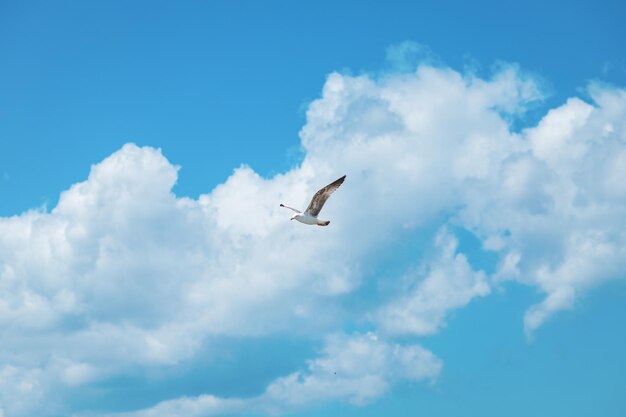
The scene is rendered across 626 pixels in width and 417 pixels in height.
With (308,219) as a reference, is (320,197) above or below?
above

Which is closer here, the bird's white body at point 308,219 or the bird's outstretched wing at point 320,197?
the bird's outstretched wing at point 320,197

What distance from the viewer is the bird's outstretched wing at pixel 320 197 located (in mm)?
80812

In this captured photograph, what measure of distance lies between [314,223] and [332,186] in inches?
220

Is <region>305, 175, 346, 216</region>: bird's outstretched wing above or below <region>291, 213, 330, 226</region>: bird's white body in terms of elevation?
above

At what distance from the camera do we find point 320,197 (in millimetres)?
82750

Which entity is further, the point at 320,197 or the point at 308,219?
the point at 308,219

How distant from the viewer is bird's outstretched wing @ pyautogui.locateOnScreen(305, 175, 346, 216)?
80.8m

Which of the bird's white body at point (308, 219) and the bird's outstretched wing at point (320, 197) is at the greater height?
the bird's outstretched wing at point (320, 197)

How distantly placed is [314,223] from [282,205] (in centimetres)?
427

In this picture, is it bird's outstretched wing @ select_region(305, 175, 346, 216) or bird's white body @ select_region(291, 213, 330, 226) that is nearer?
bird's outstretched wing @ select_region(305, 175, 346, 216)

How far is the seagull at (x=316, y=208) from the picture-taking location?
268ft

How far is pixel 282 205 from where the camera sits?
85.8 metres

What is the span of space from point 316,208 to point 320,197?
1.66m

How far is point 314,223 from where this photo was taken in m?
84.6
